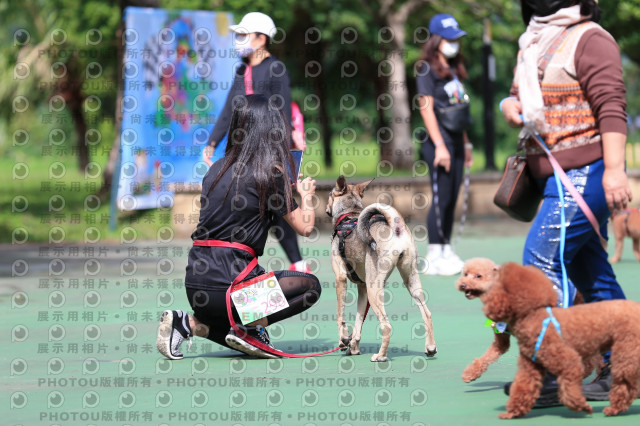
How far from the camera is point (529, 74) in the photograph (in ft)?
18.2

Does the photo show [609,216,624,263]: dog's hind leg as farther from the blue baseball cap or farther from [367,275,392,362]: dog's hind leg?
[367,275,392,362]: dog's hind leg

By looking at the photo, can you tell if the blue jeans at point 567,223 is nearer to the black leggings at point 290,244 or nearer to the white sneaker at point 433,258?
the black leggings at point 290,244

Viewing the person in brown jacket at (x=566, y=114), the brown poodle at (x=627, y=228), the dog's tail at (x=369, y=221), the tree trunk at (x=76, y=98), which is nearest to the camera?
the person in brown jacket at (x=566, y=114)

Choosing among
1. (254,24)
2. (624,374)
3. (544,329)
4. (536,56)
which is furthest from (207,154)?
(624,374)

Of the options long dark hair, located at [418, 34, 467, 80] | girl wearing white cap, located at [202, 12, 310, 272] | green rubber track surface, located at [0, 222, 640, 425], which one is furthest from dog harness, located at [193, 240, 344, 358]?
long dark hair, located at [418, 34, 467, 80]

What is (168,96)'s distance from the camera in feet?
52.9

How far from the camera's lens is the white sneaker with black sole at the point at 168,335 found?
22.8ft

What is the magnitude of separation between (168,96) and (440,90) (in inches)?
232

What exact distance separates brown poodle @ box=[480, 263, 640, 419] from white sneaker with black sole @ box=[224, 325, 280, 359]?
212cm

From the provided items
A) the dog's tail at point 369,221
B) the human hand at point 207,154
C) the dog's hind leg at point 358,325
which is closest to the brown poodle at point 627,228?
the human hand at point 207,154

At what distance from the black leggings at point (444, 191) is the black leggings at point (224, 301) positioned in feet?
13.6

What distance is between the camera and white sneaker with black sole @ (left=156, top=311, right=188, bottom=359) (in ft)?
22.8

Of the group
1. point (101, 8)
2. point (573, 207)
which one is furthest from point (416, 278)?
point (101, 8)

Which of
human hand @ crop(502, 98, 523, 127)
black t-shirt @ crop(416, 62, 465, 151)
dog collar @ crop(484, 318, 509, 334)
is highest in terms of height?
black t-shirt @ crop(416, 62, 465, 151)
